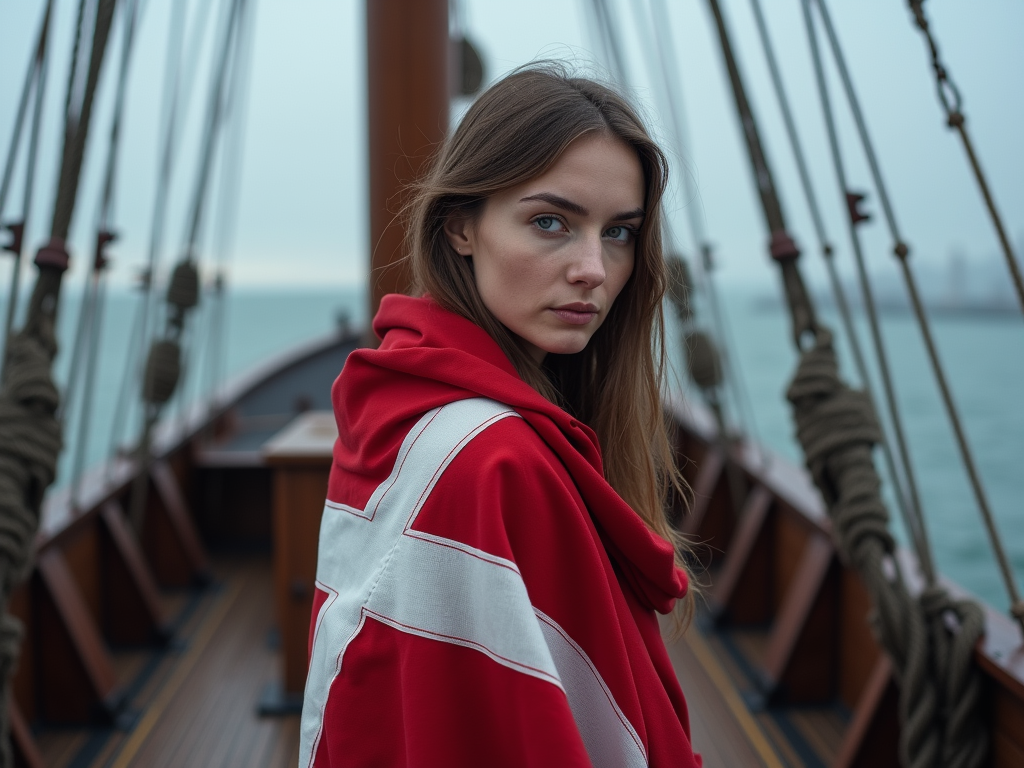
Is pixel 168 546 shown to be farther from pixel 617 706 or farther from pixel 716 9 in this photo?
pixel 617 706

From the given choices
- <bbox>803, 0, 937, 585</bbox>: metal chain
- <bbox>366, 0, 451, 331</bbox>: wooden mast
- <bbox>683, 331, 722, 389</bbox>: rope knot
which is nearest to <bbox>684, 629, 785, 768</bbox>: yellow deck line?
<bbox>803, 0, 937, 585</bbox>: metal chain

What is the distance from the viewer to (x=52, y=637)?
7.61 feet

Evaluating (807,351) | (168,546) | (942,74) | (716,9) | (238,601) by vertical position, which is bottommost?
(238,601)

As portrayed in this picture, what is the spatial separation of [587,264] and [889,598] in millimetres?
1181

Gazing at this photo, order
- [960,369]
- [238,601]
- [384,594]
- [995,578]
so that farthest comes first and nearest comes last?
[960,369], [995,578], [238,601], [384,594]

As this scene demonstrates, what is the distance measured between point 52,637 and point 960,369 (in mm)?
14074

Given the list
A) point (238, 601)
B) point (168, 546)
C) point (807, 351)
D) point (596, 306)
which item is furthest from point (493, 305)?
point (168, 546)

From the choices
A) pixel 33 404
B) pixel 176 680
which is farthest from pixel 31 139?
pixel 176 680

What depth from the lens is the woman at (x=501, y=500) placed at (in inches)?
28.4

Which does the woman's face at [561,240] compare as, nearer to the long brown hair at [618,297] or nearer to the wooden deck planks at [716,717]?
the long brown hair at [618,297]

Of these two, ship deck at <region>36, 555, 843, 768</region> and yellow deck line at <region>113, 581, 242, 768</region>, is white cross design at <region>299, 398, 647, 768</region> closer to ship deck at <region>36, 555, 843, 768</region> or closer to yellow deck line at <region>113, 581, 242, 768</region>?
ship deck at <region>36, 555, 843, 768</region>

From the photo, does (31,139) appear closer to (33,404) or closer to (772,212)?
(33,404)

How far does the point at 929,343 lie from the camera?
169 cm

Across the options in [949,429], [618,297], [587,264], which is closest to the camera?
[587,264]
